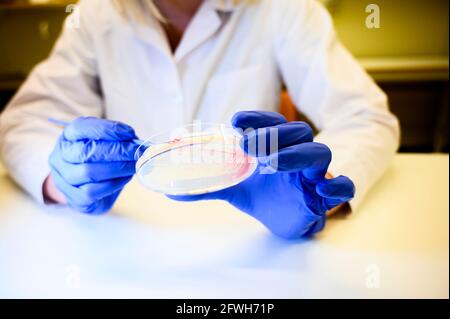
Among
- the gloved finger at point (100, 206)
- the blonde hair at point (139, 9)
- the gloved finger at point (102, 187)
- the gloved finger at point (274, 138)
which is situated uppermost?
the blonde hair at point (139, 9)

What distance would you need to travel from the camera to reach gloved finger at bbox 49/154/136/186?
50 cm

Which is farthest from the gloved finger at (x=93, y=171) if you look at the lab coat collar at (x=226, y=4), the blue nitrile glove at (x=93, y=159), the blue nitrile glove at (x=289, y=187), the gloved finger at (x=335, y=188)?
the lab coat collar at (x=226, y=4)

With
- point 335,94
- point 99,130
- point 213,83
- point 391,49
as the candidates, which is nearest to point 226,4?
point 213,83

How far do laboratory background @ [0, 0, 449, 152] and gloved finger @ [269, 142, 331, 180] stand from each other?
204 millimetres

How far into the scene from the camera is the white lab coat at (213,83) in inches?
26.2

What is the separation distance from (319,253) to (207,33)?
0.40 metres

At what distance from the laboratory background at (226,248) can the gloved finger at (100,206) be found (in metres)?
0.02

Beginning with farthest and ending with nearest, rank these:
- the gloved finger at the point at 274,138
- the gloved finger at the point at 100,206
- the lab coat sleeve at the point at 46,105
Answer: the lab coat sleeve at the point at 46,105
the gloved finger at the point at 100,206
the gloved finger at the point at 274,138

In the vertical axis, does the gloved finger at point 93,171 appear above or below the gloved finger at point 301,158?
below

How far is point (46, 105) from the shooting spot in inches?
30.6

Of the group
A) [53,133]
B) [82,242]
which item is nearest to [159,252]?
[82,242]

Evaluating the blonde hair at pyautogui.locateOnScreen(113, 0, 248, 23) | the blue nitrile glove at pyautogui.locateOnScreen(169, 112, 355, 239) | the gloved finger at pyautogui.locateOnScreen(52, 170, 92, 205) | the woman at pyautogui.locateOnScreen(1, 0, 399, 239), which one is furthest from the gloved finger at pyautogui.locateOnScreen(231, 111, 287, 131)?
the blonde hair at pyautogui.locateOnScreen(113, 0, 248, 23)

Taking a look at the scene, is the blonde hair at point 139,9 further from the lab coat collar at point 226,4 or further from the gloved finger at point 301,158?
the gloved finger at point 301,158

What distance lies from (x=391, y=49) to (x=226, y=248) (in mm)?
845
